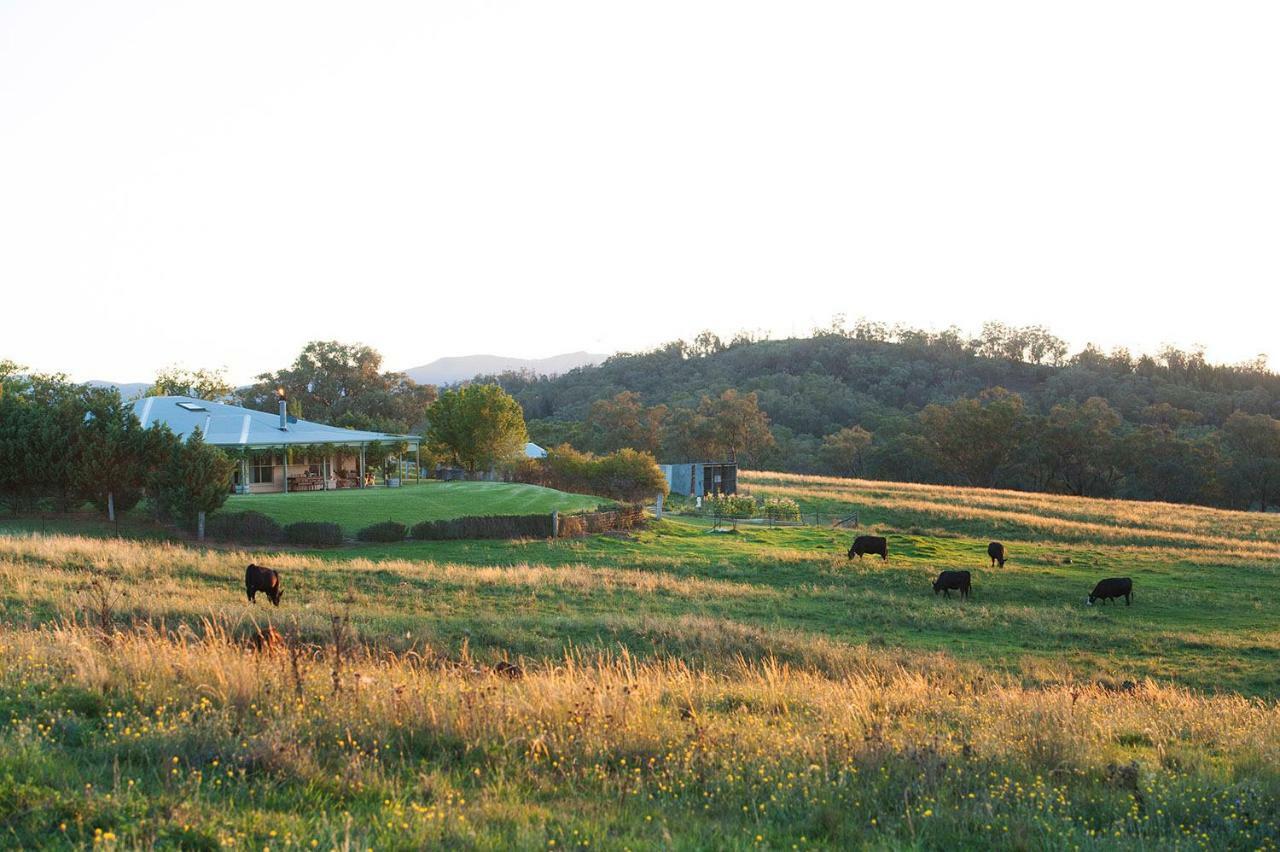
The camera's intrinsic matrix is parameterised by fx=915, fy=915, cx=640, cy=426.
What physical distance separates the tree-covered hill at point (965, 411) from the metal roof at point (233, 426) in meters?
37.3

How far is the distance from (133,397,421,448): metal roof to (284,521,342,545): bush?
1063cm

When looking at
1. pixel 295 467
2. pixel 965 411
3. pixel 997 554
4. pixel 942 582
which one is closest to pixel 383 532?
pixel 295 467

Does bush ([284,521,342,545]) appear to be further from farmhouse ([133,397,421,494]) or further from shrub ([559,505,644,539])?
farmhouse ([133,397,421,494])

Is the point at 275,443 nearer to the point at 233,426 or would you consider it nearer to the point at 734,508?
the point at 233,426

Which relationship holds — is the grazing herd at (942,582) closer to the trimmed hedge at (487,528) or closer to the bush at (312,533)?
the bush at (312,533)

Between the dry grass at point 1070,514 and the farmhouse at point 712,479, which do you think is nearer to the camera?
the dry grass at point 1070,514

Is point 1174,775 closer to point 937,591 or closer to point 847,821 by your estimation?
point 847,821

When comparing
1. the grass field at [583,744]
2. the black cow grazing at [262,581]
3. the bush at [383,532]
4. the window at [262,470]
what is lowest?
the bush at [383,532]

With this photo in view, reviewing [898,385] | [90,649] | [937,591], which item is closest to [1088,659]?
[937,591]

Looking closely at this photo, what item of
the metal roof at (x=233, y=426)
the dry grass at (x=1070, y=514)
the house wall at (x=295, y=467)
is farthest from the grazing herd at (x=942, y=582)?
the house wall at (x=295, y=467)

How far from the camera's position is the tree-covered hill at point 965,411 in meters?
78.2

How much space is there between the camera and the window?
148 ft

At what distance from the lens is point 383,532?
34156mm

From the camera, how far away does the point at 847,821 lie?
5250mm
